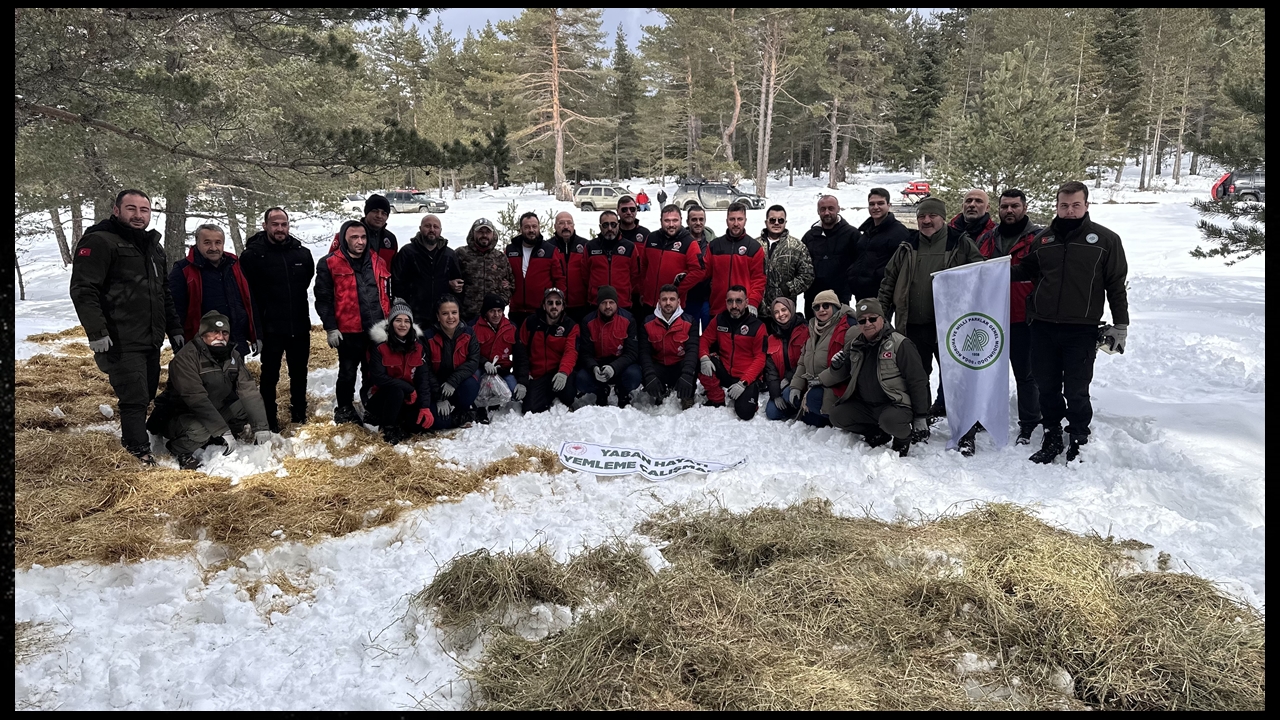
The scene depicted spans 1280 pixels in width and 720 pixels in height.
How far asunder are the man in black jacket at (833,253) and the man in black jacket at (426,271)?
3.01m

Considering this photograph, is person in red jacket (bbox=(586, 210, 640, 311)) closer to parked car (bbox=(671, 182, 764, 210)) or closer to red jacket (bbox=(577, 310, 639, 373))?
red jacket (bbox=(577, 310, 639, 373))

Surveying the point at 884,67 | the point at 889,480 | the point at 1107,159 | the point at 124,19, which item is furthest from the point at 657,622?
the point at 1107,159

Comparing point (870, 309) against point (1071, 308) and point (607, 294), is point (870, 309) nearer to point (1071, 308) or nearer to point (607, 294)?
point (1071, 308)

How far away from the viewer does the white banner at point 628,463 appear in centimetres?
491

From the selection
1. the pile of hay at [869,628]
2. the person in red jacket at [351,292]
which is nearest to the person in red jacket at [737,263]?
the person in red jacket at [351,292]

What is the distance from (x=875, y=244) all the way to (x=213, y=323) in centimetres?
548

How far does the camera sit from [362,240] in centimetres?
560

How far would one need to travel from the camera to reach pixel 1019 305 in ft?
17.5

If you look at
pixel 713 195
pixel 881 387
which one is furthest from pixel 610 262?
pixel 713 195

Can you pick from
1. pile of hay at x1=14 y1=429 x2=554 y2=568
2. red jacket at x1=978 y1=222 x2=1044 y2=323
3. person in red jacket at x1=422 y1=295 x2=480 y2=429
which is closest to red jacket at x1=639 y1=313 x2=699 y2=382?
person in red jacket at x1=422 y1=295 x2=480 y2=429

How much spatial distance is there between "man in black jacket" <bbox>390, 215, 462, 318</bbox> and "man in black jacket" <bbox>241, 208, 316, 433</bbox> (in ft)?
2.77

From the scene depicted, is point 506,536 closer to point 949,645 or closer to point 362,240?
point 949,645

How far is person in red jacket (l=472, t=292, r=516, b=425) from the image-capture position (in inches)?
249

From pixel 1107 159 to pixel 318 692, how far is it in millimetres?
45192
